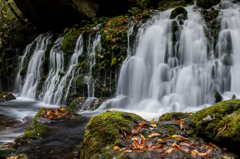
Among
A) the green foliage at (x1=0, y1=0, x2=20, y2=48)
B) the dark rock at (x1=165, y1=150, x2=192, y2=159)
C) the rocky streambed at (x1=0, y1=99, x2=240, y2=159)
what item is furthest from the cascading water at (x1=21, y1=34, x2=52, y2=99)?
the dark rock at (x1=165, y1=150, x2=192, y2=159)

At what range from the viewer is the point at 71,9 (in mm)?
13250

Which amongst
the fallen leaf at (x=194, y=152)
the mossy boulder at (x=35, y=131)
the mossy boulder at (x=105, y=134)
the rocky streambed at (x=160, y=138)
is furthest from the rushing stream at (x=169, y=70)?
the fallen leaf at (x=194, y=152)

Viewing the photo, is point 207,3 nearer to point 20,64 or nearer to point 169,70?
point 169,70

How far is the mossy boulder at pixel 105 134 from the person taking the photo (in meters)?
2.58

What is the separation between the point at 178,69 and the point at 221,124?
6.55 m

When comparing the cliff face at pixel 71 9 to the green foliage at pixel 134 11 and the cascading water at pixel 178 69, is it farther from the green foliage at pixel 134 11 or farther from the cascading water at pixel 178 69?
the cascading water at pixel 178 69

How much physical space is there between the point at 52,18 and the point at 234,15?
545 inches

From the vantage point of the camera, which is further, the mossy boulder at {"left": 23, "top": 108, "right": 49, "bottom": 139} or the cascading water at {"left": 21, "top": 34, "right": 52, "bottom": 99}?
the cascading water at {"left": 21, "top": 34, "right": 52, "bottom": 99}

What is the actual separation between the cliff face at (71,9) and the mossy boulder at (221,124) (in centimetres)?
1276

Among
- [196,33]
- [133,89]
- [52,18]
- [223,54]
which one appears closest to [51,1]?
[52,18]

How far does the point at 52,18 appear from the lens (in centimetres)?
1520

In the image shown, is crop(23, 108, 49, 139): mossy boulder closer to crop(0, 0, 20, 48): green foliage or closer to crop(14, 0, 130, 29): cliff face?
crop(14, 0, 130, 29): cliff face

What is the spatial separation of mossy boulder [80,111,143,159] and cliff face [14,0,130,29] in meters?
12.1

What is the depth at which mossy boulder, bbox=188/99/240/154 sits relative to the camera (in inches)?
85.6
